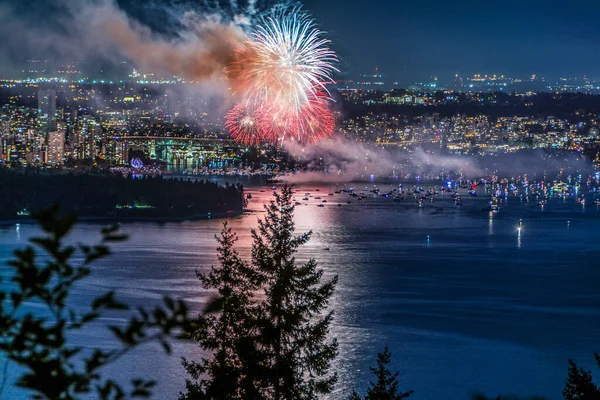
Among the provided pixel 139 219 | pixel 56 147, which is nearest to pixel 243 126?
pixel 139 219

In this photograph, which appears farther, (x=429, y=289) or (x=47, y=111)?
(x=47, y=111)

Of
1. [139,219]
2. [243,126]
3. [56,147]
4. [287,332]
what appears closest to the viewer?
[287,332]

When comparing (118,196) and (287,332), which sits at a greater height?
(287,332)

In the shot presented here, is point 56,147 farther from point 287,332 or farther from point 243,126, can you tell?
point 287,332

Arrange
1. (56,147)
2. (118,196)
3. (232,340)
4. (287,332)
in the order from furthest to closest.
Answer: (56,147) → (118,196) → (232,340) → (287,332)

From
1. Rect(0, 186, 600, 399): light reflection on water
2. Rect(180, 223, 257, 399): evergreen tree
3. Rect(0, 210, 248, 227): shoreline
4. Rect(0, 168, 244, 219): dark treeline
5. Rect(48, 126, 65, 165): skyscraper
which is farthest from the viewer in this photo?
Rect(48, 126, 65, 165): skyscraper

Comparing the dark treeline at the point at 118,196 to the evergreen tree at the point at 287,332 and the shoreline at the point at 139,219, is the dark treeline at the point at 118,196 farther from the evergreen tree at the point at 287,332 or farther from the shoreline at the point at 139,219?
the evergreen tree at the point at 287,332

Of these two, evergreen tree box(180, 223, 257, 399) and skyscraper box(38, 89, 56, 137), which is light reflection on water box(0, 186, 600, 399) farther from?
skyscraper box(38, 89, 56, 137)


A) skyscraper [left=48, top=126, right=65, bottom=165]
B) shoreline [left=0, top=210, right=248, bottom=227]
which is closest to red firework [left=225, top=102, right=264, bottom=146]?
shoreline [left=0, top=210, right=248, bottom=227]

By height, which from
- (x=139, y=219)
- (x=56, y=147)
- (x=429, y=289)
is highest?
(x=56, y=147)
